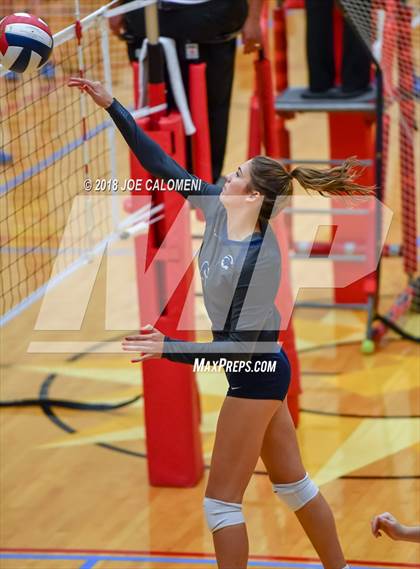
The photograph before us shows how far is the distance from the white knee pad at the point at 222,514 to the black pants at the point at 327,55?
351cm

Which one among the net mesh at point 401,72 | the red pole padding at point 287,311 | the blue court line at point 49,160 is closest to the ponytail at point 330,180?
the blue court line at point 49,160

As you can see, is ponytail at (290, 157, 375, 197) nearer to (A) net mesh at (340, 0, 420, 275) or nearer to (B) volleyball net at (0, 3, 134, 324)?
(B) volleyball net at (0, 3, 134, 324)

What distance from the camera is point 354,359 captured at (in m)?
6.29

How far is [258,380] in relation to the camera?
11.6ft

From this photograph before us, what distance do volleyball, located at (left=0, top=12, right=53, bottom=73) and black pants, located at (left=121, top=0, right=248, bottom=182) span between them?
1.14 metres

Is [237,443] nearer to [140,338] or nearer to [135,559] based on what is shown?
[140,338]

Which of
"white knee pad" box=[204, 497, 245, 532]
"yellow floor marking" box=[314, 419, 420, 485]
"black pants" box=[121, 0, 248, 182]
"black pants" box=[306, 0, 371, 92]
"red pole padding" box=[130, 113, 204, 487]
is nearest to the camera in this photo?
"white knee pad" box=[204, 497, 245, 532]

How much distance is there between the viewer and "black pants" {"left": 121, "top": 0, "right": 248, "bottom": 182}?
4.93 m

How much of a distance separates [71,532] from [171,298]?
1084 mm

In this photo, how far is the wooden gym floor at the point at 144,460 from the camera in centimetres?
442

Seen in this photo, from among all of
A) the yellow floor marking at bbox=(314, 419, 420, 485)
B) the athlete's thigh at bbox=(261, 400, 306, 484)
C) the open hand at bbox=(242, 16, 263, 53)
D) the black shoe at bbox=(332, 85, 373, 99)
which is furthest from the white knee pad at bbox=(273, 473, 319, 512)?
the black shoe at bbox=(332, 85, 373, 99)

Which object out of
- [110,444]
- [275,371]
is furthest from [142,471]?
[275,371]

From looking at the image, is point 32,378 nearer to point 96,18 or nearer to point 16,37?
point 96,18

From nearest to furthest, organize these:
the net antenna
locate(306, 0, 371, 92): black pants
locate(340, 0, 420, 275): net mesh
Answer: the net antenna → locate(340, 0, 420, 275): net mesh → locate(306, 0, 371, 92): black pants
